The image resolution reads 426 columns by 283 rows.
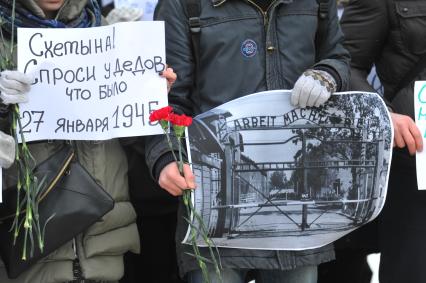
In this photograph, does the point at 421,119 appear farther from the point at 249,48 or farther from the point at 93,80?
the point at 93,80

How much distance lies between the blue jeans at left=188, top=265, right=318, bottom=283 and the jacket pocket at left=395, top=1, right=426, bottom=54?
2.93 feet

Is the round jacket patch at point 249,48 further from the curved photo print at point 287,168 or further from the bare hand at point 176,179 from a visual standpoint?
the bare hand at point 176,179

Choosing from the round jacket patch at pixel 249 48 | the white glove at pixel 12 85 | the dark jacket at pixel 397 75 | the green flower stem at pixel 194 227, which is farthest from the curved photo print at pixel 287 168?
the white glove at pixel 12 85

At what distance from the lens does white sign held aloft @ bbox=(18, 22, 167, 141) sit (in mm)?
2623

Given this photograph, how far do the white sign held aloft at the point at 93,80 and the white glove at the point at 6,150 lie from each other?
9 centimetres

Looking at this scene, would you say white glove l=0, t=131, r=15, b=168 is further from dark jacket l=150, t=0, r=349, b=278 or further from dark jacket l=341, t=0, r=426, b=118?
dark jacket l=341, t=0, r=426, b=118

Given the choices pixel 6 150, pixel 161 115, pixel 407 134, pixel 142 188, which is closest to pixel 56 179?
pixel 6 150

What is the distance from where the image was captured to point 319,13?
2840mm

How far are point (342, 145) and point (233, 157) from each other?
1.23ft

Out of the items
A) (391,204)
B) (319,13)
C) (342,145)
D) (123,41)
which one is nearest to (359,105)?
(342,145)

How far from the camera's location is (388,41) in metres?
3.11

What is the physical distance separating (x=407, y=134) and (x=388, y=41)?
418mm

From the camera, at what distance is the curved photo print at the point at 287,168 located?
2.68 meters

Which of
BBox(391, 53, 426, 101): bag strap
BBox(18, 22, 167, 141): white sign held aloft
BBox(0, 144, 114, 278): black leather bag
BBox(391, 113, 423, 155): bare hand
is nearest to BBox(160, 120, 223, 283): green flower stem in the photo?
BBox(18, 22, 167, 141): white sign held aloft
